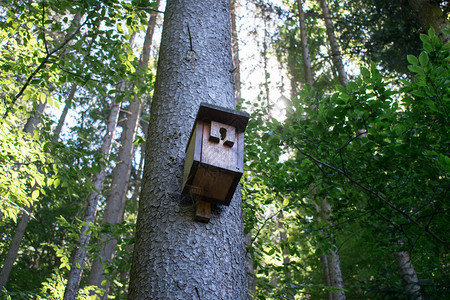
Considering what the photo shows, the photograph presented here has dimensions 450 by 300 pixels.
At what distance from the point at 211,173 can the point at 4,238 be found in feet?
44.3

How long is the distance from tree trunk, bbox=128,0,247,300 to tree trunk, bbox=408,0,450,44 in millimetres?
4307

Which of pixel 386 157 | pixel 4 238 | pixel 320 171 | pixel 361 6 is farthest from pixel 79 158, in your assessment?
pixel 4 238

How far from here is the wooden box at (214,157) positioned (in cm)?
151

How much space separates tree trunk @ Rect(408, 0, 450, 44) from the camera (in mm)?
5152

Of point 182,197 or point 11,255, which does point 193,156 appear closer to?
point 182,197

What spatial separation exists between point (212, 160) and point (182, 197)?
0.24 m

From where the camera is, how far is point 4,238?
12133 millimetres

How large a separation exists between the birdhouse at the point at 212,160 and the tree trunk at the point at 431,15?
4.92 metres

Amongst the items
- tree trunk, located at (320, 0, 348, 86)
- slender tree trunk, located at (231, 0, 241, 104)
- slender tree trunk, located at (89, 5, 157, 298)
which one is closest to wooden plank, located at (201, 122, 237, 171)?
tree trunk, located at (320, 0, 348, 86)

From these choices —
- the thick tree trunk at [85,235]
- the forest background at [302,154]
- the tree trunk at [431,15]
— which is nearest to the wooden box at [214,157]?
the forest background at [302,154]

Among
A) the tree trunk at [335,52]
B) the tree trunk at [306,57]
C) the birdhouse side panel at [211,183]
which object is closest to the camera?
the birdhouse side panel at [211,183]

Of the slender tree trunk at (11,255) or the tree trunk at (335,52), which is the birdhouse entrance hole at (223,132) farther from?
the slender tree trunk at (11,255)

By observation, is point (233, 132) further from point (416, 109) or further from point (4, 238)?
point (4, 238)

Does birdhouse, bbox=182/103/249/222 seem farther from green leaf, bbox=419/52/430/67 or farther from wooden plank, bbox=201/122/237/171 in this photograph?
green leaf, bbox=419/52/430/67
